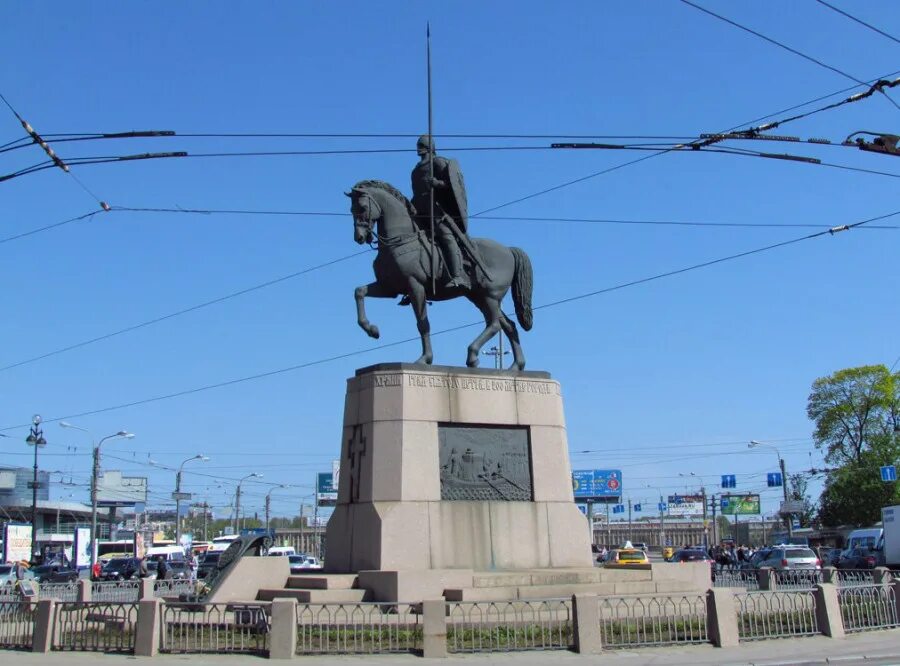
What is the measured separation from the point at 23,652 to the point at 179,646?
8.99 ft

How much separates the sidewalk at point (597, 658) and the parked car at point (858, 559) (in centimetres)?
3305

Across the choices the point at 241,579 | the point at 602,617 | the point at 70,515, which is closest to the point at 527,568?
the point at 602,617

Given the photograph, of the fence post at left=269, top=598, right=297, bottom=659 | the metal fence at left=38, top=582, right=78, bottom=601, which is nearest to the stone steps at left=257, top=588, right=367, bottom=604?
the fence post at left=269, top=598, right=297, bottom=659

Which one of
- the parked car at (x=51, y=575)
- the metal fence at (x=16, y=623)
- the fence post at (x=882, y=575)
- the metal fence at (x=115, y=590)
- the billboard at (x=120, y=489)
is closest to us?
the metal fence at (x=16, y=623)

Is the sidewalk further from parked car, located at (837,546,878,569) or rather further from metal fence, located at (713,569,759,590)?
parked car, located at (837,546,878,569)

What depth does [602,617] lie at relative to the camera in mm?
15547

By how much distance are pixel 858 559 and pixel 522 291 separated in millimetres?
33350

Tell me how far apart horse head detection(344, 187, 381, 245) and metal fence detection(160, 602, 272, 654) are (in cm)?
781

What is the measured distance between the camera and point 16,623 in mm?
16547

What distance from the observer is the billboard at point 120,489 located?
96125 millimetres

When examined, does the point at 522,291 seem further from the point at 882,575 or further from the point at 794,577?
the point at 794,577

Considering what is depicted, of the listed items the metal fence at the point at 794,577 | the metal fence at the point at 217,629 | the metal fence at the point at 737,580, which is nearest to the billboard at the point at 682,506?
the metal fence at the point at 737,580

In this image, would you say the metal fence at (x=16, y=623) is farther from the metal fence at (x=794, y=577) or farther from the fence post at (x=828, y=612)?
the metal fence at (x=794, y=577)

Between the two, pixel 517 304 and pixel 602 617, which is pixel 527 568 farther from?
pixel 517 304
